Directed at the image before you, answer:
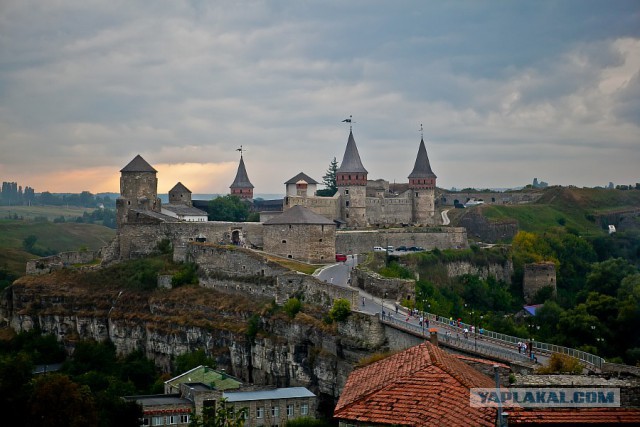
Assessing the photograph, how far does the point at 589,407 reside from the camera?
56.4 feet

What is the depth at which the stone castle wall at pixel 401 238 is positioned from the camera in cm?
7275

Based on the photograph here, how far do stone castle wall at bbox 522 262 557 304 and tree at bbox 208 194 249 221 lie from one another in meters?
24.2

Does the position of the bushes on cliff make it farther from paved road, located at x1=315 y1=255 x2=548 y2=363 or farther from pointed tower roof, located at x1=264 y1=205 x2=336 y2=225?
paved road, located at x1=315 y1=255 x2=548 y2=363

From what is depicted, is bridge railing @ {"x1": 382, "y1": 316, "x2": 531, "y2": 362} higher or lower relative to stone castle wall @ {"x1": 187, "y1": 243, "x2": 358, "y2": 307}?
lower

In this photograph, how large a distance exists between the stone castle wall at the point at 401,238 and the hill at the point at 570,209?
686 inches

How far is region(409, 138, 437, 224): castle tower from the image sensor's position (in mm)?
87875

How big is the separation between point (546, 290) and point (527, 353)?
4201cm

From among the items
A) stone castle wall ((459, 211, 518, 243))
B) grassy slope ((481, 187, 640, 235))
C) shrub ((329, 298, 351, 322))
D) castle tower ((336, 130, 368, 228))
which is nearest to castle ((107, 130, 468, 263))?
castle tower ((336, 130, 368, 228))

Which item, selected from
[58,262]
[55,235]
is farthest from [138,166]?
[55,235]

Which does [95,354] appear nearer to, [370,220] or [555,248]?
[370,220]

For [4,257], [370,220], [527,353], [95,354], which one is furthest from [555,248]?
[4,257]

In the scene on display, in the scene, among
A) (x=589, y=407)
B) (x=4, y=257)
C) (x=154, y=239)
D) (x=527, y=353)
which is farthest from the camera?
(x=4, y=257)

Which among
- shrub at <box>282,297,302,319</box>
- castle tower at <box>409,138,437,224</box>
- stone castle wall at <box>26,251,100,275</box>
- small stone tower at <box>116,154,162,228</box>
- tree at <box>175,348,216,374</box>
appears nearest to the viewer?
shrub at <box>282,297,302,319</box>

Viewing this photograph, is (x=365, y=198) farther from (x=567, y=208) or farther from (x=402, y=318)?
(x=402, y=318)
